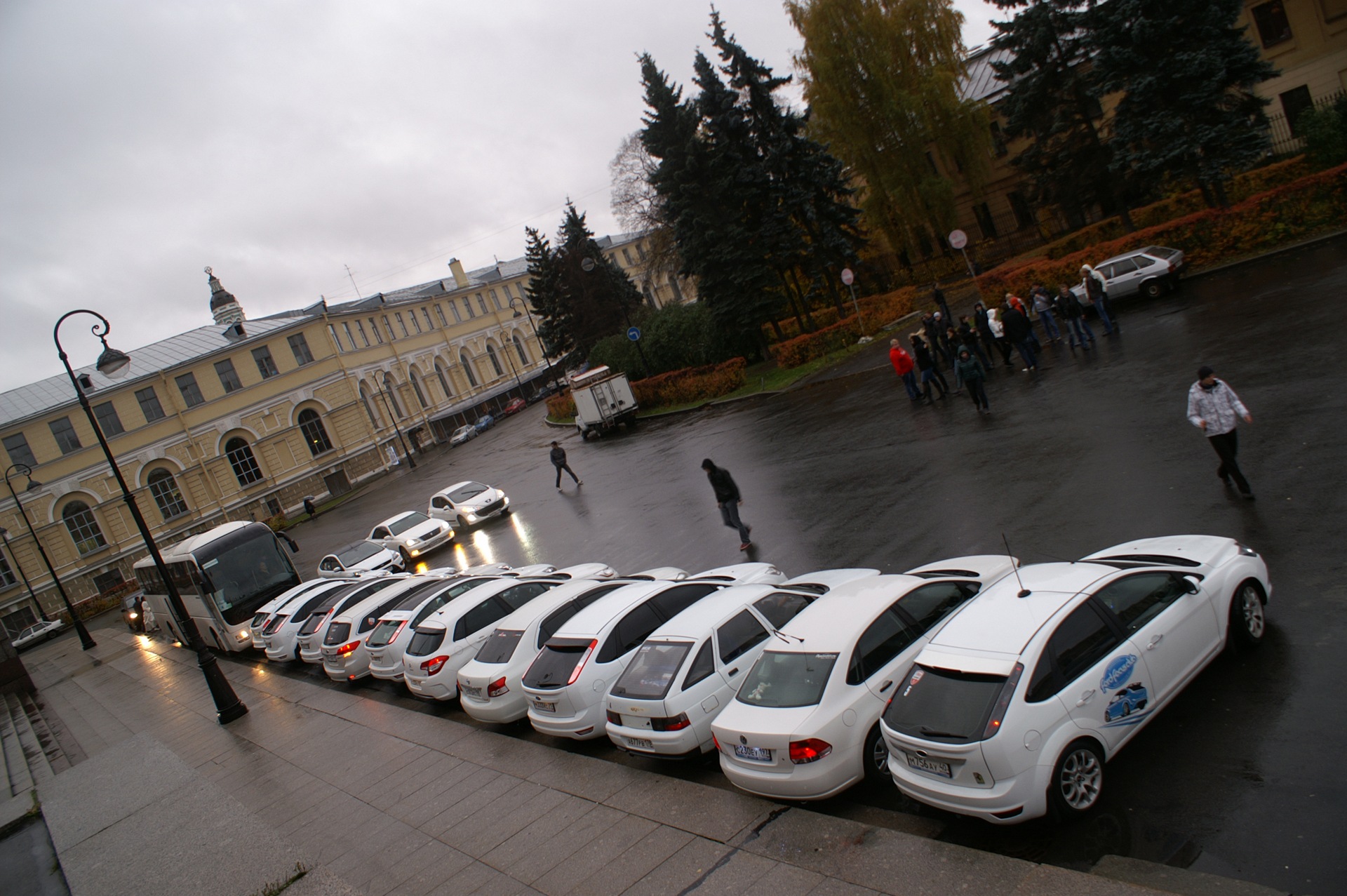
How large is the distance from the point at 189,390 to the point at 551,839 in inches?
2355

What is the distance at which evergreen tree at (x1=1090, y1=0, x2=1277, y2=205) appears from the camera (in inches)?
1019

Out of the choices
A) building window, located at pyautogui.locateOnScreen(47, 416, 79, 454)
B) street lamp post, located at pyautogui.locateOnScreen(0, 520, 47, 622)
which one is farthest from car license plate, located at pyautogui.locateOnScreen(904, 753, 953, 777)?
building window, located at pyautogui.locateOnScreen(47, 416, 79, 454)

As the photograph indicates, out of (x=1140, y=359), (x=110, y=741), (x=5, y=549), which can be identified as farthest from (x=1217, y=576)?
(x=5, y=549)

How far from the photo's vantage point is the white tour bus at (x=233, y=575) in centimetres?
2253

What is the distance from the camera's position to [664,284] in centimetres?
10369

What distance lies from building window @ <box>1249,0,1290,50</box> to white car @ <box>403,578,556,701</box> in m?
39.3

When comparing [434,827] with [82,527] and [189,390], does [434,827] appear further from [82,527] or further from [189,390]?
[82,527]

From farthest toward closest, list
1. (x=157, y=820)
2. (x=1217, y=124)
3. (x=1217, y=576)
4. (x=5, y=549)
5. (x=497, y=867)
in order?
1. (x=5, y=549)
2. (x=1217, y=124)
3. (x=157, y=820)
4. (x=497, y=867)
5. (x=1217, y=576)

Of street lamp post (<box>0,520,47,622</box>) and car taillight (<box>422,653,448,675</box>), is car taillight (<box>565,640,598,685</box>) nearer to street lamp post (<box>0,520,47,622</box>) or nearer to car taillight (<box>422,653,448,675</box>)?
car taillight (<box>422,653,448,675</box>)

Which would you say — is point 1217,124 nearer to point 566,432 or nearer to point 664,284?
point 566,432

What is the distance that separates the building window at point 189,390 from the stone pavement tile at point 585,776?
190 feet

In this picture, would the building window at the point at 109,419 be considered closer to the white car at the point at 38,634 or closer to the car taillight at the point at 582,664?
the white car at the point at 38,634

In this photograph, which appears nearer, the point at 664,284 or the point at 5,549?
the point at 5,549

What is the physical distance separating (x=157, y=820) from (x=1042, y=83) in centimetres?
3650
